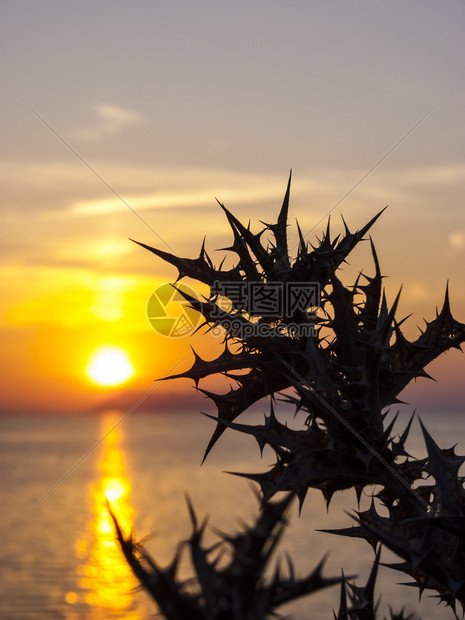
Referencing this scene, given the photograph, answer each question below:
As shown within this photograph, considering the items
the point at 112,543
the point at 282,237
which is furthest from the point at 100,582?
the point at 282,237

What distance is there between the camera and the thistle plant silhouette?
339 centimetres

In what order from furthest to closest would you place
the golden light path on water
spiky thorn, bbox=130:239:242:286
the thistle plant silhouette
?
the golden light path on water < spiky thorn, bbox=130:239:242:286 < the thistle plant silhouette

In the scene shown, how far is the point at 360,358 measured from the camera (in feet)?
12.2

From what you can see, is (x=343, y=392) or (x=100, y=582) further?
(x=100, y=582)

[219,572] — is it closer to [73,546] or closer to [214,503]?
[73,546]

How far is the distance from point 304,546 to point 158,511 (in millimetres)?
25956

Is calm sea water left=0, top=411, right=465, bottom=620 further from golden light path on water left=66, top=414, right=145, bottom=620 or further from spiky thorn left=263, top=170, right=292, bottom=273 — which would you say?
spiky thorn left=263, top=170, right=292, bottom=273

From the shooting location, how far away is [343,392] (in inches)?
152

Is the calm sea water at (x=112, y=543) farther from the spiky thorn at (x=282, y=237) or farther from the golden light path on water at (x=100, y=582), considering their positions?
the spiky thorn at (x=282, y=237)

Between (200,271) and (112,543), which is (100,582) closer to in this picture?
(112,543)

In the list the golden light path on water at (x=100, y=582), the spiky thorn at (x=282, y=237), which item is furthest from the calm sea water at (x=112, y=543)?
the spiky thorn at (x=282, y=237)

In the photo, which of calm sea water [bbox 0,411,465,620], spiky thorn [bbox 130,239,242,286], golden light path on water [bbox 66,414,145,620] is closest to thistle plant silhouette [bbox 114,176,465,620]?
spiky thorn [bbox 130,239,242,286]

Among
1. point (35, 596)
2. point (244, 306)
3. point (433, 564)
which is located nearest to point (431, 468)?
point (433, 564)

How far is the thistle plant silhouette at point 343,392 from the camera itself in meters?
3.39
